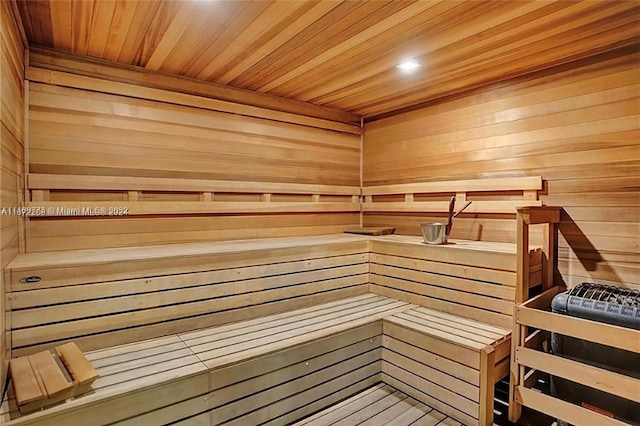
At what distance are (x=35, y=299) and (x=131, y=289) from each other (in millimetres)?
430

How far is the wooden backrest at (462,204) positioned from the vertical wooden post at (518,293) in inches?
26.0

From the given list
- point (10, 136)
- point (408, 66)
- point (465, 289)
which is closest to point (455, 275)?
point (465, 289)

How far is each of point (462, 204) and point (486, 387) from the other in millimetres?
1593

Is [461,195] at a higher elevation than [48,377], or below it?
higher

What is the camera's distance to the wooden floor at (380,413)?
6.99ft

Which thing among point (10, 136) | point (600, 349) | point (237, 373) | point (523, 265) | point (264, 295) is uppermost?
point (10, 136)

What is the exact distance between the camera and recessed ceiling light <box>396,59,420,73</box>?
259 centimetres

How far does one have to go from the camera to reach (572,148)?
2.56 meters

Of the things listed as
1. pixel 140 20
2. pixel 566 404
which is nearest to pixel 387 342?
pixel 566 404

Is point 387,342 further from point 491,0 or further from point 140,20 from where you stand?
point 140,20

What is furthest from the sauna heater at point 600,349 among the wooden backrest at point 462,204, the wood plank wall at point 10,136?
the wood plank wall at point 10,136

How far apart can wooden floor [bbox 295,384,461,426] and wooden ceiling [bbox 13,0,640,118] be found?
2.23m

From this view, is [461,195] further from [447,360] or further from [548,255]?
[447,360]

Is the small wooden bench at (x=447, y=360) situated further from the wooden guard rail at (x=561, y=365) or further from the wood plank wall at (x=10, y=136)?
the wood plank wall at (x=10, y=136)
